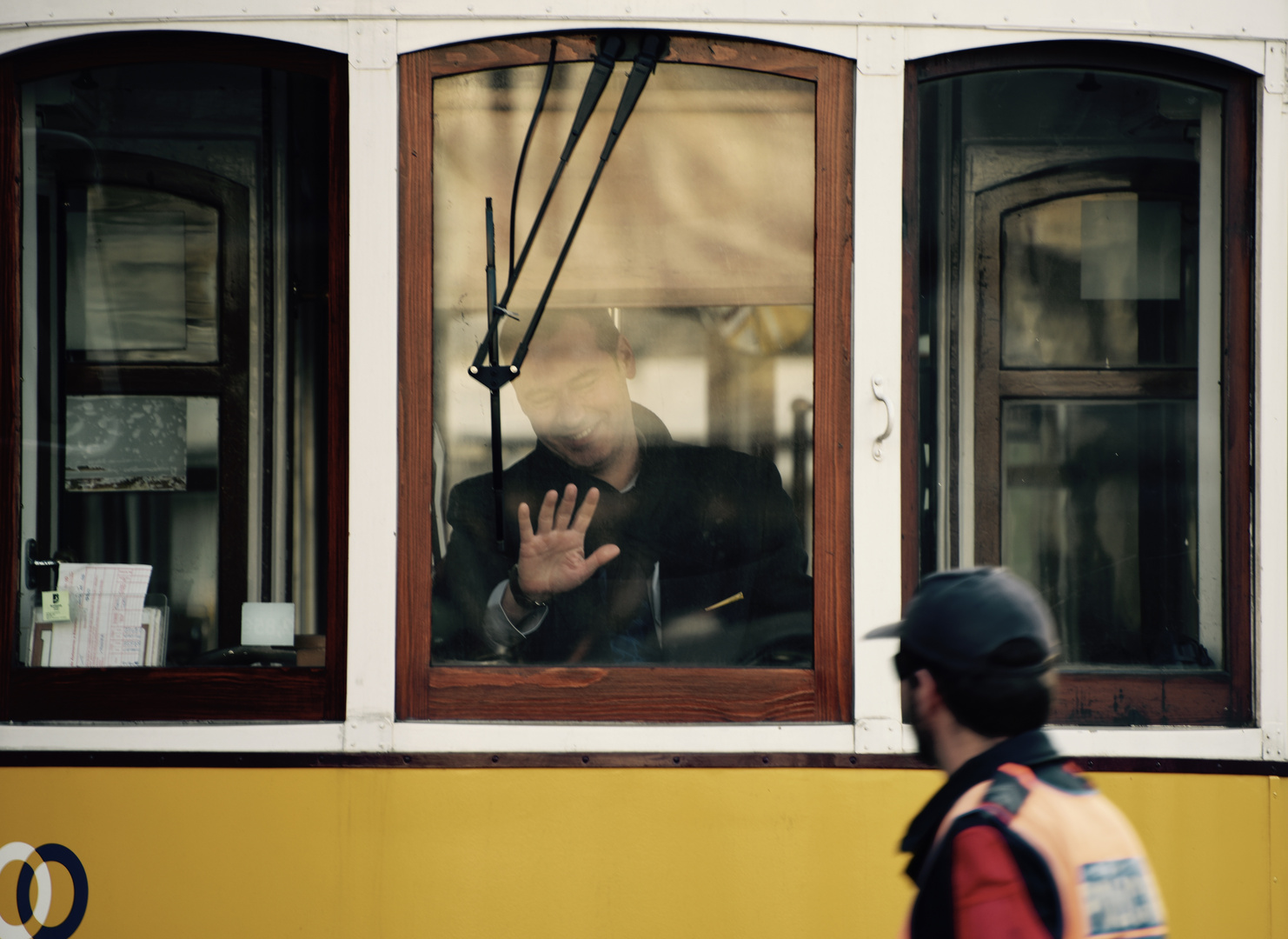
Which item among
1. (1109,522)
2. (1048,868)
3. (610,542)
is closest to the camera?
(1048,868)

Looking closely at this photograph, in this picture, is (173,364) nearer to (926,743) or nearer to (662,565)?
(662,565)

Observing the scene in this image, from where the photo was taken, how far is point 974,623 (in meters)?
1.01

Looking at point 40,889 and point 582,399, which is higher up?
point 582,399

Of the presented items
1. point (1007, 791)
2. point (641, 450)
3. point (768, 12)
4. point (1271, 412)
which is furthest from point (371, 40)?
point (1271, 412)

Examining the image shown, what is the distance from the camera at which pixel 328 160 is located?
2.12 meters

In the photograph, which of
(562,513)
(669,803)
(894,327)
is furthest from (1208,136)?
(669,803)

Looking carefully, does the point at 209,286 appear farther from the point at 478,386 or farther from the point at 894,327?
the point at 894,327

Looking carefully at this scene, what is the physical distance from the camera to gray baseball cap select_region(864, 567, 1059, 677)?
100 centimetres

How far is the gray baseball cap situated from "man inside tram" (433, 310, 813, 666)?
1025mm

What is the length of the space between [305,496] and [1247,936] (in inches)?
88.1

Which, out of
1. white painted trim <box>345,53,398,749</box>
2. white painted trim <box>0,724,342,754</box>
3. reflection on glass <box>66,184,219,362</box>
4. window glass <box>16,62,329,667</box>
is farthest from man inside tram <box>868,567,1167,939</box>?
reflection on glass <box>66,184,219,362</box>

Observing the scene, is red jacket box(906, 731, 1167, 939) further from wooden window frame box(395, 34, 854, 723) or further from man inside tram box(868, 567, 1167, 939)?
wooden window frame box(395, 34, 854, 723)

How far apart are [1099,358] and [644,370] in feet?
3.46

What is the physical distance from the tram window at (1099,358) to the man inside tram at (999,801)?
1.15 m
